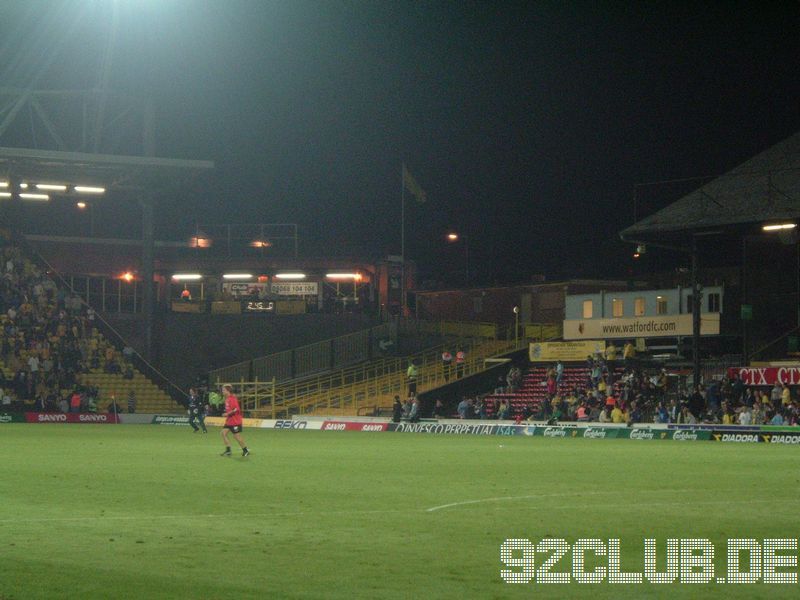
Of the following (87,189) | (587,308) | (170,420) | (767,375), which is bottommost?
(170,420)

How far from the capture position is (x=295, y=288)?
74.8 m

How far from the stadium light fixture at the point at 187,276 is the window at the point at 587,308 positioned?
88.0 ft

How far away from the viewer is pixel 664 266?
80000 millimetres

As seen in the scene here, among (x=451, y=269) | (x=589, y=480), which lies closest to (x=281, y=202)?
(x=451, y=269)

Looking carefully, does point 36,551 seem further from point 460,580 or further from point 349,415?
point 349,415

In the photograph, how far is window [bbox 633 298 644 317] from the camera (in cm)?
5662

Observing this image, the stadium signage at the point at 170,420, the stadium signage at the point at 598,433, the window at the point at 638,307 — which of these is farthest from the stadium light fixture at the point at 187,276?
the stadium signage at the point at 598,433

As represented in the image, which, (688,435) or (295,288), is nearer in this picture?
(688,435)

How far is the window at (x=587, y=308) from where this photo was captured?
194ft

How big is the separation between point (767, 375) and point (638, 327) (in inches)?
575

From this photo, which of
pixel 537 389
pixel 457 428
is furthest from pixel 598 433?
pixel 537 389

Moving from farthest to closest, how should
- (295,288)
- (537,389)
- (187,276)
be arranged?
(187,276), (295,288), (537,389)
